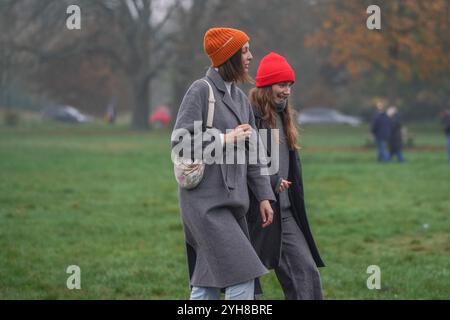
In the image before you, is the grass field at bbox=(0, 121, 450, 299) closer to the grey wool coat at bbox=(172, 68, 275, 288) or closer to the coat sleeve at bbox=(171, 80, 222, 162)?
the grey wool coat at bbox=(172, 68, 275, 288)

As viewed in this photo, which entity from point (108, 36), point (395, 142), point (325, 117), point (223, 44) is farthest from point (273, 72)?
point (325, 117)

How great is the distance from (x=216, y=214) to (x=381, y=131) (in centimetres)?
2129

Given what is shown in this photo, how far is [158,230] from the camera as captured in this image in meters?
11.6

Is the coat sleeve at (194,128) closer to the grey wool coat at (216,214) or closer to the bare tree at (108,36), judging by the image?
the grey wool coat at (216,214)

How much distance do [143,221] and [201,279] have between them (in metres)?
7.44

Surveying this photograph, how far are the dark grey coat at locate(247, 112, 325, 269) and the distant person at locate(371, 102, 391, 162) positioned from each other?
19.8 meters

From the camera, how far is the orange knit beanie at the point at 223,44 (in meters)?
5.16

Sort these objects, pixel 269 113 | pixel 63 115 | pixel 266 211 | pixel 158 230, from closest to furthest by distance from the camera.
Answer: pixel 266 211
pixel 269 113
pixel 158 230
pixel 63 115

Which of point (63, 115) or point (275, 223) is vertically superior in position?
point (63, 115)

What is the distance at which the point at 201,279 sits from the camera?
5.06m

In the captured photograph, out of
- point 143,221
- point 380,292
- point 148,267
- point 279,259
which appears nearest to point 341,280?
point 380,292

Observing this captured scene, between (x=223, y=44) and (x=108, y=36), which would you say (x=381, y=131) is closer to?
(x=223, y=44)

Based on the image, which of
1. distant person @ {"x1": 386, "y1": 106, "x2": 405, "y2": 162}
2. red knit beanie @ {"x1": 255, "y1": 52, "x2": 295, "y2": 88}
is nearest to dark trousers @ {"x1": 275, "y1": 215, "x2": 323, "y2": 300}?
red knit beanie @ {"x1": 255, "y1": 52, "x2": 295, "y2": 88}

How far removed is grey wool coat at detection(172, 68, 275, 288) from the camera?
498 centimetres
